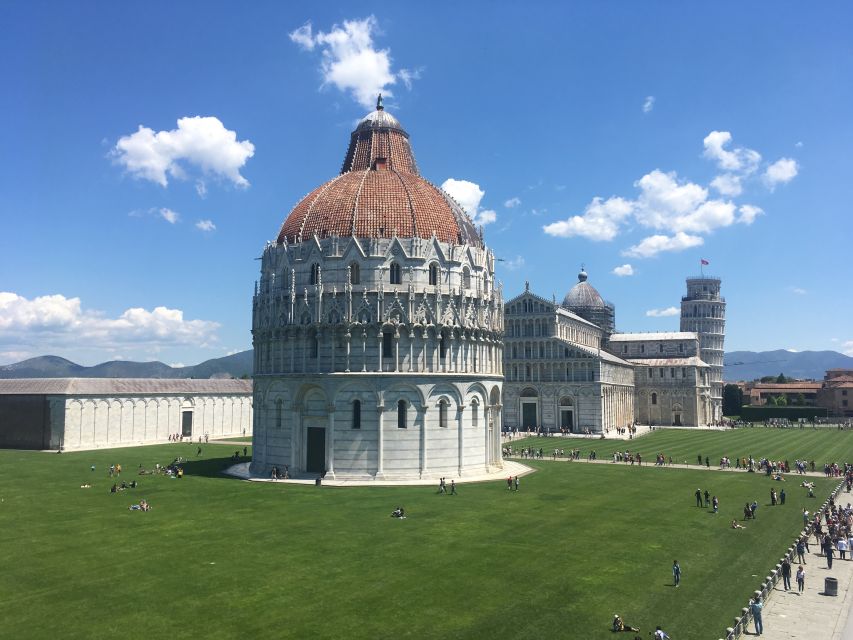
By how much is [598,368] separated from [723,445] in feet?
81.8

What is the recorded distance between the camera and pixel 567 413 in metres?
110

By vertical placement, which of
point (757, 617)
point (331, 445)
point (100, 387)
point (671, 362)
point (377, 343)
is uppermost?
point (671, 362)

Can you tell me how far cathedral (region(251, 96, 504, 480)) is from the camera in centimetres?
5450

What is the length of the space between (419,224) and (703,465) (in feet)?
122

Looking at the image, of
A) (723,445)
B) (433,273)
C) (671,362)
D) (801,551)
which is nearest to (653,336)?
(671,362)

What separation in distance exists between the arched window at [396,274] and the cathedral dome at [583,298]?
97256 millimetres

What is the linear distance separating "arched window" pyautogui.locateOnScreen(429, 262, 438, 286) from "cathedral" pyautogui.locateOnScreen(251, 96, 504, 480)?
0.15m

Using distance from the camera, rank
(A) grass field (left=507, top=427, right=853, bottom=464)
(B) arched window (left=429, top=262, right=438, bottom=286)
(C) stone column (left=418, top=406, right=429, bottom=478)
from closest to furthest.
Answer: (C) stone column (left=418, top=406, right=429, bottom=478), (B) arched window (left=429, top=262, right=438, bottom=286), (A) grass field (left=507, top=427, right=853, bottom=464)

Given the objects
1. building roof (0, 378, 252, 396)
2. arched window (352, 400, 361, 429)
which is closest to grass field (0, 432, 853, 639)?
arched window (352, 400, 361, 429)

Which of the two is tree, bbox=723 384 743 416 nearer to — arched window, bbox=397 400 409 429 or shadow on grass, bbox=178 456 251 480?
arched window, bbox=397 400 409 429

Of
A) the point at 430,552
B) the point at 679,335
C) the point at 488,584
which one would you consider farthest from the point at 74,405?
the point at 679,335

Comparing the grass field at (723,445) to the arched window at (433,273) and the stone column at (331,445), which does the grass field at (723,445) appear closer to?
the arched window at (433,273)

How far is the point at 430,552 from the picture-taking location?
32281 mm

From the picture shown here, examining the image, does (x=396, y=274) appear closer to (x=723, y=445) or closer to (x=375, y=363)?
(x=375, y=363)
